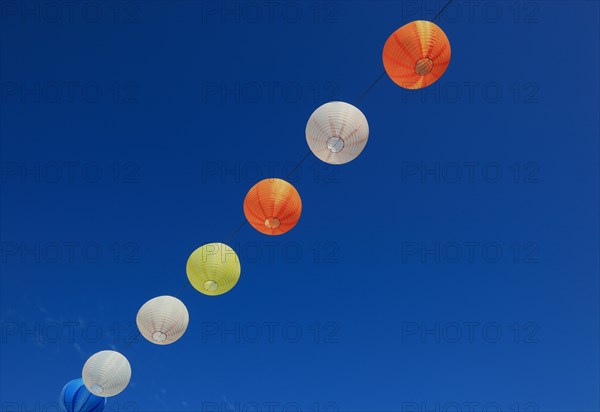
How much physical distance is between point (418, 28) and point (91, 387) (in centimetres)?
527

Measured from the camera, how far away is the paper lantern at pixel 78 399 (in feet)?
21.1

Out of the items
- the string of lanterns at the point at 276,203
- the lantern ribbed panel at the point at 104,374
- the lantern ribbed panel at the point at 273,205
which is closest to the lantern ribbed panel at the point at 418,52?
the string of lanterns at the point at 276,203

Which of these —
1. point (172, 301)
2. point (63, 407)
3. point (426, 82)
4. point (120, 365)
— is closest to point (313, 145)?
point (426, 82)

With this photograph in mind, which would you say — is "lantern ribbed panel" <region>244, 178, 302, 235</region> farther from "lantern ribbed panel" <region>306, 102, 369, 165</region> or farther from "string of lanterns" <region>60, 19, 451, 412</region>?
"lantern ribbed panel" <region>306, 102, 369, 165</region>

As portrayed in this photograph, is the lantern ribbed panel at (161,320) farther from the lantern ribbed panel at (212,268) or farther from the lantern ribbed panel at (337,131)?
the lantern ribbed panel at (337,131)

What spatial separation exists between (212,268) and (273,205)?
1031 millimetres

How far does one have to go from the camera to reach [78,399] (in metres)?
6.44

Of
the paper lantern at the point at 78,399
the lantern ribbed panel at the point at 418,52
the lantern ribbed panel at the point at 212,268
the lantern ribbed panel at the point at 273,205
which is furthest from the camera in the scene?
the paper lantern at the point at 78,399

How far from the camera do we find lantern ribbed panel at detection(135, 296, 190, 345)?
6039 mm

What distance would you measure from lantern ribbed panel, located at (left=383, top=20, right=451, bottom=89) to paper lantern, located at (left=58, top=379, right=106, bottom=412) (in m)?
5.16

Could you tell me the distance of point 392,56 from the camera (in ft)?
17.3

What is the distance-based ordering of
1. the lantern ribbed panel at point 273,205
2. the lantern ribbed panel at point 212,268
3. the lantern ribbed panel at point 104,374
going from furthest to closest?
the lantern ribbed panel at point 104,374 → the lantern ribbed panel at point 212,268 → the lantern ribbed panel at point 273,205

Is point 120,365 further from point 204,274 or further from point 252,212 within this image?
point 252,212

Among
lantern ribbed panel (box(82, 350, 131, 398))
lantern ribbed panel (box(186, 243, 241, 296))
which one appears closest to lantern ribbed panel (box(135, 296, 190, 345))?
lantern ribbed panel (box(186, 243, 241, 296))
